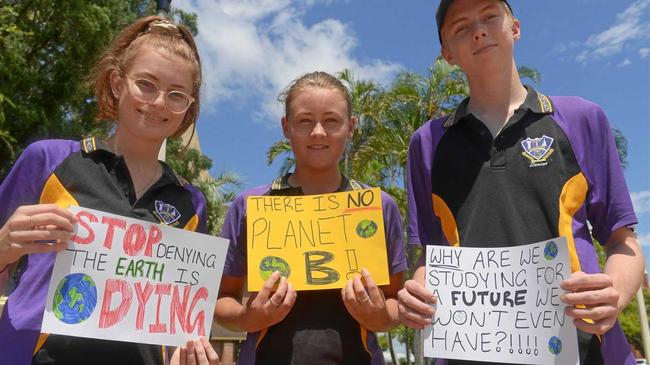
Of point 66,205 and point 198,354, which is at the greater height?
point 66,205

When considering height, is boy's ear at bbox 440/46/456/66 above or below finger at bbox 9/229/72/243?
above

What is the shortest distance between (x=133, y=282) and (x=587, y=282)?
5.58 ft

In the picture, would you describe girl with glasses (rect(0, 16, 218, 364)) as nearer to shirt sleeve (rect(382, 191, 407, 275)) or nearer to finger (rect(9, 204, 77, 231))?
finger (rect(9, 204, 77, 231))

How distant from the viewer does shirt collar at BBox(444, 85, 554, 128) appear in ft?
7.82

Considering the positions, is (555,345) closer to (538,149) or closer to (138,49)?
(538,149)

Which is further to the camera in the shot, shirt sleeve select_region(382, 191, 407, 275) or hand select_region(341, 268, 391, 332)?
shirt sleeve select_region(382, 191, 407, 275)

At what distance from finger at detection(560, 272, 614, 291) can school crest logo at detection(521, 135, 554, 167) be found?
1.74 feet

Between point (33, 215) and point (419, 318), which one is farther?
point (419, 318)

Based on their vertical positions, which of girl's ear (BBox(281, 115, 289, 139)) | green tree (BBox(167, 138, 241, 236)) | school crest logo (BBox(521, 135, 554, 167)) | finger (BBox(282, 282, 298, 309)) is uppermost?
green tree (BBox(167, 138, 241, 236))

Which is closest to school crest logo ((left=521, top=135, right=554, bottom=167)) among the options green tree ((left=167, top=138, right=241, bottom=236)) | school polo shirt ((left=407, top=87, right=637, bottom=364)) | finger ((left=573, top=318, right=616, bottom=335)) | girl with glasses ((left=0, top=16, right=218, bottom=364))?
school polo shirt ((left=407, top=87, right=637, bottom=364))

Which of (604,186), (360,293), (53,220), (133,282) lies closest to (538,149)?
(604,186)

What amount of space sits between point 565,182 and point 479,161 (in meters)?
0.34

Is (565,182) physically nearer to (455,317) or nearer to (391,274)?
(455,317)

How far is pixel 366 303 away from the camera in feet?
8.11
